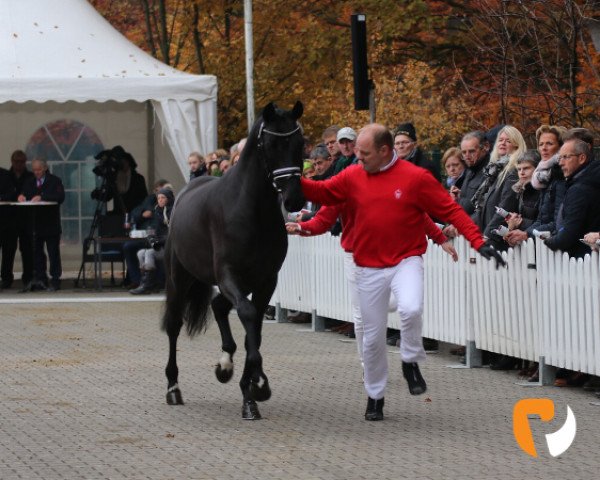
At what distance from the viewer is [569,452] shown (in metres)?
8.59

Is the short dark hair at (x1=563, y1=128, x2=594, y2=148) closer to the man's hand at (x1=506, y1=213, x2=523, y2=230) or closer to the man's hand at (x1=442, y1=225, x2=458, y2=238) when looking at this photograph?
the man's hand at (x1=506, y1=213, x2=523, y2=230)

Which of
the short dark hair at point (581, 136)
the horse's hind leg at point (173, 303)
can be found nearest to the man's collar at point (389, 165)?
the short dark hair at point (581, 136)

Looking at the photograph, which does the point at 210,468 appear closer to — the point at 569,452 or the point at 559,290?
the point at 569,452

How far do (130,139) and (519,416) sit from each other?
16.5m

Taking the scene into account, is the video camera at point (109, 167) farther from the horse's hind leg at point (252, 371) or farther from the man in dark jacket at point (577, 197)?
the horse's hind leg at point (252, 371)

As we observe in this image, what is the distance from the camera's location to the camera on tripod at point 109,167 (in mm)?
24141

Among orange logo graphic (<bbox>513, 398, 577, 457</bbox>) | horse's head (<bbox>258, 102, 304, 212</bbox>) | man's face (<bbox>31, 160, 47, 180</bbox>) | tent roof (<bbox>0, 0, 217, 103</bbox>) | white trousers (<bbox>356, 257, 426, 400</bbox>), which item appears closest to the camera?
orange logo graphic (<bbox>513, 398, 577, 457</bbox>)

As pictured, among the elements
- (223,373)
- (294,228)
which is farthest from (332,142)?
(294,228)

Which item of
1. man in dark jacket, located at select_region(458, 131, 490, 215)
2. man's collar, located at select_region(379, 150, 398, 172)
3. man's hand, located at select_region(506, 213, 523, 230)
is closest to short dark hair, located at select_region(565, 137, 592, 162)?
man's hand, located at select_region(506, 213, 523, 230)

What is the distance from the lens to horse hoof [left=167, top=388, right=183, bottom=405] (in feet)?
36.0

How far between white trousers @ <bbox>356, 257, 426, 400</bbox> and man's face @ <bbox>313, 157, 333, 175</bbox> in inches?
249

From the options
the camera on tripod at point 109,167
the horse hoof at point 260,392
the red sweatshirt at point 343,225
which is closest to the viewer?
the red sweatshirt at point 343,225

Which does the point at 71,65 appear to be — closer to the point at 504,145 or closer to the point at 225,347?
the point at 504,145

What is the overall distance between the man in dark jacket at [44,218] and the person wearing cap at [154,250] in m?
1.57
